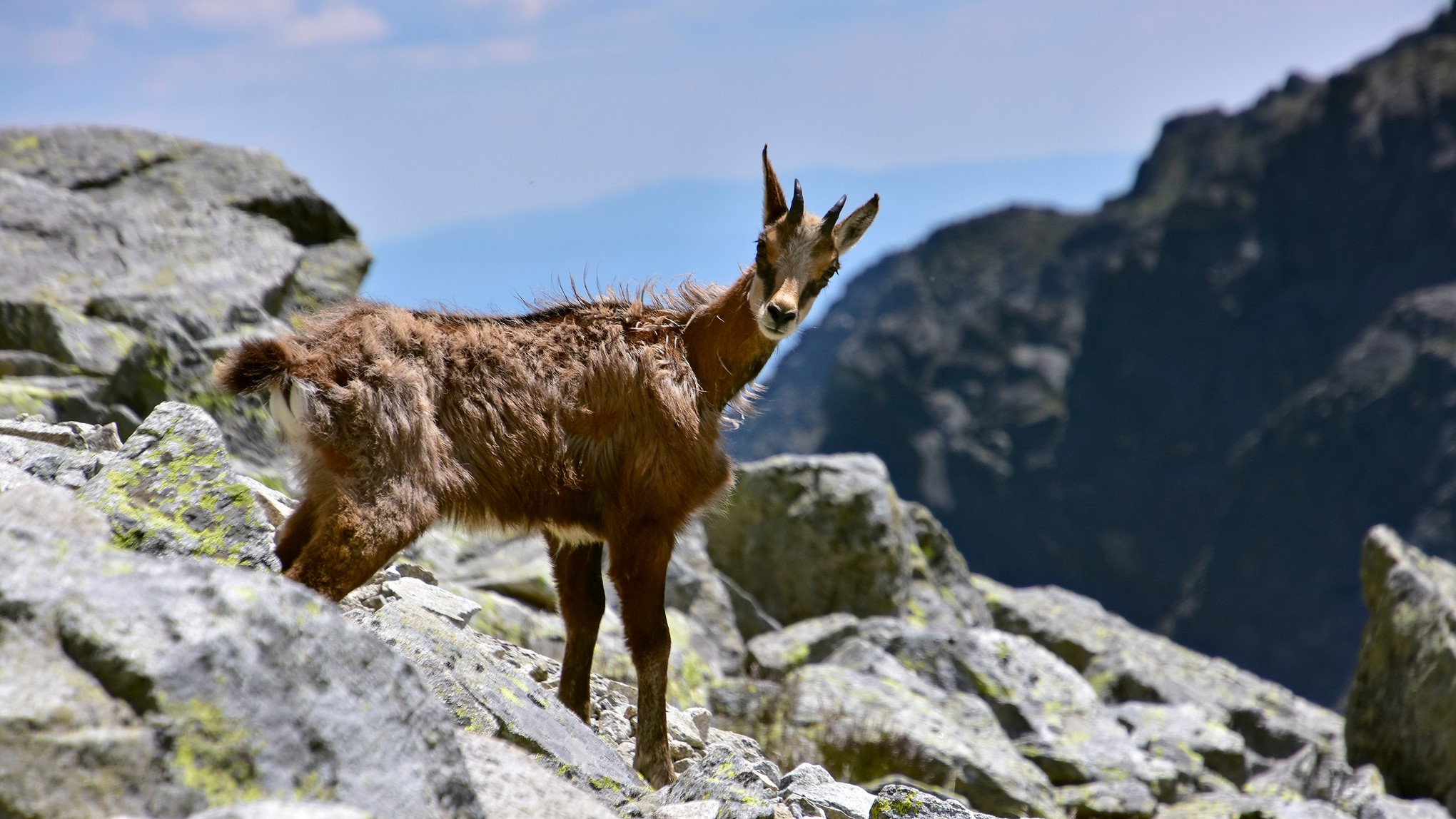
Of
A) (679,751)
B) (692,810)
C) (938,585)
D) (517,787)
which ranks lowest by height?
(517,787)

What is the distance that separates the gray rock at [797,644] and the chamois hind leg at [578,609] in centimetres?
552

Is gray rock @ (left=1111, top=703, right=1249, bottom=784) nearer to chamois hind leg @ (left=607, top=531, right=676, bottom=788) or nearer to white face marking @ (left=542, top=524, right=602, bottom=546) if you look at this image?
chamois hind leg @ (left=607, top=531, right=676, bottom=788)

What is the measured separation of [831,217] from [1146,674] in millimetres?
11137

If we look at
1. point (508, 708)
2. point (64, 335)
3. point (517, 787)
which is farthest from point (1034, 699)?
point (64, 335)

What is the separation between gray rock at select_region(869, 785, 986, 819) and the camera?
611 cm

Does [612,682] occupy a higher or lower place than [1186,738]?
lower

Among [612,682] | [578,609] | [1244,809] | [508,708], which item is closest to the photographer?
[508,708]

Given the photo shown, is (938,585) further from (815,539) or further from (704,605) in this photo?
(704,605)

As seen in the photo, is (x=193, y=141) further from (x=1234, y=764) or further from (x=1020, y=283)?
(x=1020, y=283)

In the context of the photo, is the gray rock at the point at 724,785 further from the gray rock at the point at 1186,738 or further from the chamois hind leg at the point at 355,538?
the gray rock at the point at 1186,738

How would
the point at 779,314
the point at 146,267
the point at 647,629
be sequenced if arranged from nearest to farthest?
the point at 647,629 → the point at 779,314 → the point at 146,267

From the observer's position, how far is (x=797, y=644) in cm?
1339

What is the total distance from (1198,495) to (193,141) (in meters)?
110

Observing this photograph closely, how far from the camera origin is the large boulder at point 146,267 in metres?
11.0
